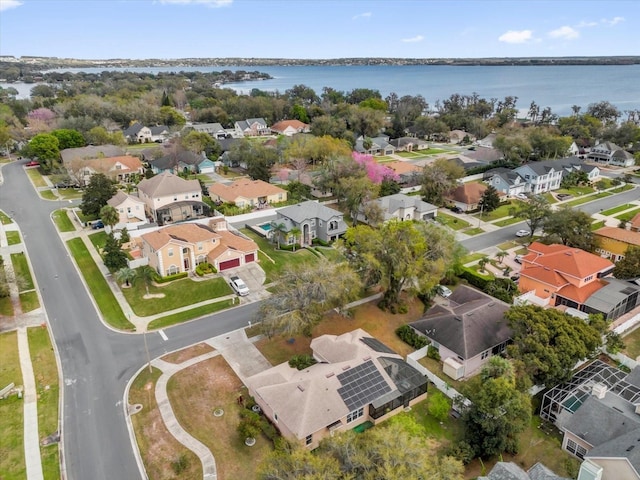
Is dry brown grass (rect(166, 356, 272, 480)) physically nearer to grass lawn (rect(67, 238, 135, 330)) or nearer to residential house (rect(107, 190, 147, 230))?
grass lawn (rect(67, 238, 135, 330))

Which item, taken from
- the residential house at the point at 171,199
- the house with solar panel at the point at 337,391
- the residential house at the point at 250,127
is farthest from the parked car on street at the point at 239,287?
the residential house at the point at 250,127

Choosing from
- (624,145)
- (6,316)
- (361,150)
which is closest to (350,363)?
(6,316)

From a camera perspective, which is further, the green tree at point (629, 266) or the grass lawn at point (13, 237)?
the grass lawn at point (13, 237)

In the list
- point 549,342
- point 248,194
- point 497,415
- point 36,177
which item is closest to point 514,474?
point 497,415

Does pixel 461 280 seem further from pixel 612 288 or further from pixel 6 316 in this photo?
pixel 6 316

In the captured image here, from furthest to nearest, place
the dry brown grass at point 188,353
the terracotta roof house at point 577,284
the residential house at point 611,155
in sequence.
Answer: the residential house at point 611,155, the terracotta roof house at point 577,284, the dry brown grass at point 188,353

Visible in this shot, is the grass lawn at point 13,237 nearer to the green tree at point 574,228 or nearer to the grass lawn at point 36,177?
the grass lawn at point 36,177

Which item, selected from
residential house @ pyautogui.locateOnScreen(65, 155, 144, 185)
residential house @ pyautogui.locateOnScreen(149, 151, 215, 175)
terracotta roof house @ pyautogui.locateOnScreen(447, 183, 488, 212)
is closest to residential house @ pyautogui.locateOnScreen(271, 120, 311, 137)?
residential house @ pyautogui.locateOnScreen(149, 151, 215, 175)

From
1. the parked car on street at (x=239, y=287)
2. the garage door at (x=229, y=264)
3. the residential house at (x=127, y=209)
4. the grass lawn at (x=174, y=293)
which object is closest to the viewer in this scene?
the grass lawn at (x=174, y=293)

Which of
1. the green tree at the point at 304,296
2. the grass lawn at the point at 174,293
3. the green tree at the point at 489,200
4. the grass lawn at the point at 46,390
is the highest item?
the green tree at the point at 304,296
